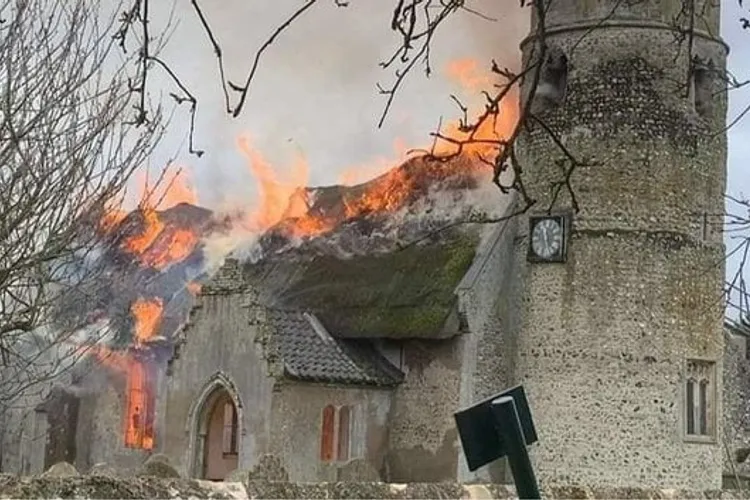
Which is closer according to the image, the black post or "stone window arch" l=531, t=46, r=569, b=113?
the black post

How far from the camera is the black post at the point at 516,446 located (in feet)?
13.4

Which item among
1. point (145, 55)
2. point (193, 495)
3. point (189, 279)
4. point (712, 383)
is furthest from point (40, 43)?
point (189, 279)

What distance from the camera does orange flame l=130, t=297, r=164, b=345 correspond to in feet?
109

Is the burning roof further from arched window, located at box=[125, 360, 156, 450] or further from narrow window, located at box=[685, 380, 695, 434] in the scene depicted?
narrow window, located at box=[685, 380, 695, 434]

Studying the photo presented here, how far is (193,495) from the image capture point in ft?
19.0

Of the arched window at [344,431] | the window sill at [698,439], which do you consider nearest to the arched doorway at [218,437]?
the arched window at [344,431]

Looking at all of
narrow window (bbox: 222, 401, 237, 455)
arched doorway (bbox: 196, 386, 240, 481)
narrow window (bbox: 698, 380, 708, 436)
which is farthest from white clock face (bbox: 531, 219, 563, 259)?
narrow window (bbox: 222, 401, 237, 455)

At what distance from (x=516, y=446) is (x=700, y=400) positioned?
2416 centimetres

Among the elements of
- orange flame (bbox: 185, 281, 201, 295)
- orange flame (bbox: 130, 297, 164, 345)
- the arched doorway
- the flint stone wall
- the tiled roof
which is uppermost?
orange flame (bbox: 185, 281, 201, 295)

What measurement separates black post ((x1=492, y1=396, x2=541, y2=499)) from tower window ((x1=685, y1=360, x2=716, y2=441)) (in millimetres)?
23634

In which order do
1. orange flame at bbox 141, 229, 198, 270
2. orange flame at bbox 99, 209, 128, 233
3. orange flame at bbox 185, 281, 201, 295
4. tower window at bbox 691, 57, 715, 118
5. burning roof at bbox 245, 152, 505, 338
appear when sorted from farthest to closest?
orange flame at bbox 141, 229, 198, 270
orange flame at bbox 185, 281, 201, 295
burning roof at bbox 245, 152, 505, 338
tower window at bbox 691, 57, 715, 118
orange flame at bbox 99, 209, 128, 233

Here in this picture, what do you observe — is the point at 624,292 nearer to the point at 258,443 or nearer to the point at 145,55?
the point at 258,443

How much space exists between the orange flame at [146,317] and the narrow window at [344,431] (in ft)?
22.0

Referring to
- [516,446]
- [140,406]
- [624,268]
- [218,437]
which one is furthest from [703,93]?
[516,446]
